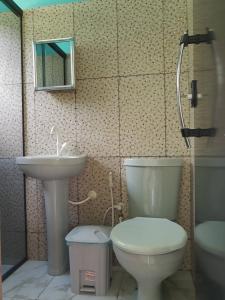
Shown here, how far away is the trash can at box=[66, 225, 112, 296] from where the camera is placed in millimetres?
1513

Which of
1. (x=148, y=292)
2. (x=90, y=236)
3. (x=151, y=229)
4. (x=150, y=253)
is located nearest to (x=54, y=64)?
(x=90, y=236)

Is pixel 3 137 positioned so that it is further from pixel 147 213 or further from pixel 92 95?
pixel 147 213

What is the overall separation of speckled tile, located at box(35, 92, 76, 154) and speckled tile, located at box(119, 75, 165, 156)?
39 centimetres

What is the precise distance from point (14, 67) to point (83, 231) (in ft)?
4.36

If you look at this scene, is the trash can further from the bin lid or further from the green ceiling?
the green ceiling

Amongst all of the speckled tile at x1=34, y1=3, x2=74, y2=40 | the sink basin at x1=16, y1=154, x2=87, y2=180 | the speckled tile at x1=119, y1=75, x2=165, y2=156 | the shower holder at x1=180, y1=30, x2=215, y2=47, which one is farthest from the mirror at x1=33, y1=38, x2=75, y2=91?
the shower holder at x1=180, y1=30, x2=215, y2=47

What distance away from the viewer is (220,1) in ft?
2.09

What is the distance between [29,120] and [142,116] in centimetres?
90

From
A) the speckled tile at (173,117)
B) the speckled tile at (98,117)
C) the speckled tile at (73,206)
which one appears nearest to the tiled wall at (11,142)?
the speckled tile at (73,206)

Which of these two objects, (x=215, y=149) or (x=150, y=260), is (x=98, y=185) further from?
(x=215, y=149)

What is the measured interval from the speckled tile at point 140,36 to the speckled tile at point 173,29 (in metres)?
0.04

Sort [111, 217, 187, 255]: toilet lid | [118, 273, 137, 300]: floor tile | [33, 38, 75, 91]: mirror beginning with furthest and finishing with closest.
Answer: [33, 38, 75, 91]: mirror
[118, 273, 137, 300]: floor tile
[111, 217, 187, 255]: toilet lid

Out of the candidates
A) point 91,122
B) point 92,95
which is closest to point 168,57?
point 92,95

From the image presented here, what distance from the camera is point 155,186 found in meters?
1.63
